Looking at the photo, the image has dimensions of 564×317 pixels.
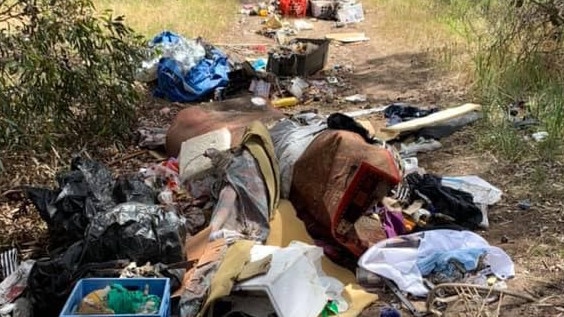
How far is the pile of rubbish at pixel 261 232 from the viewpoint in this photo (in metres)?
3.03

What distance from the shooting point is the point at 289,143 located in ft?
14.4

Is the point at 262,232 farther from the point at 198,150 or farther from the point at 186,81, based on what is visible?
the point at 186,81

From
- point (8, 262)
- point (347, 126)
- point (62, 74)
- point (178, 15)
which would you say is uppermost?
point (62, 74)

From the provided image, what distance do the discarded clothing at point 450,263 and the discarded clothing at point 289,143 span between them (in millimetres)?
1058

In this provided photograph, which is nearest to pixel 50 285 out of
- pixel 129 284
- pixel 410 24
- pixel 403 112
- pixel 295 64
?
pixel 129 284

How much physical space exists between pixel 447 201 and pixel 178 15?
20.1 feet

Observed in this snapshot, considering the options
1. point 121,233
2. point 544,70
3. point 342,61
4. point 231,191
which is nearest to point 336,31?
point 342,61

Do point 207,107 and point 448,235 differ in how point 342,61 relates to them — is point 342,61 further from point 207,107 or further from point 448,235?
point 448,235

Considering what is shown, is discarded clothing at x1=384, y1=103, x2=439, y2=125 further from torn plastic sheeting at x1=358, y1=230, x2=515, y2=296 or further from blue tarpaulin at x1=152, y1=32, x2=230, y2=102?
torn plastic sheeting at x1=358, y1=230, x2=515, y2=296

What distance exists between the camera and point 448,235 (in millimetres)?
3564

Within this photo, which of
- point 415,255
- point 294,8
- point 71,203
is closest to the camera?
point 415,255

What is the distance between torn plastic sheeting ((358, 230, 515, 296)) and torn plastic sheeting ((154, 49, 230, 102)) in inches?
136

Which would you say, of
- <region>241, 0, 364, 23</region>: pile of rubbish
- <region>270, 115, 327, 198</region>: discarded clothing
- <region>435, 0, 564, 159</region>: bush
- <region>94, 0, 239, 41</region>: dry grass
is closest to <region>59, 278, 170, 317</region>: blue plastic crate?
<region>270, 115, 327, 198</region>: discarded clothing

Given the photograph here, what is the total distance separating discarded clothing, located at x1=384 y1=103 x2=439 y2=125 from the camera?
221 inches
